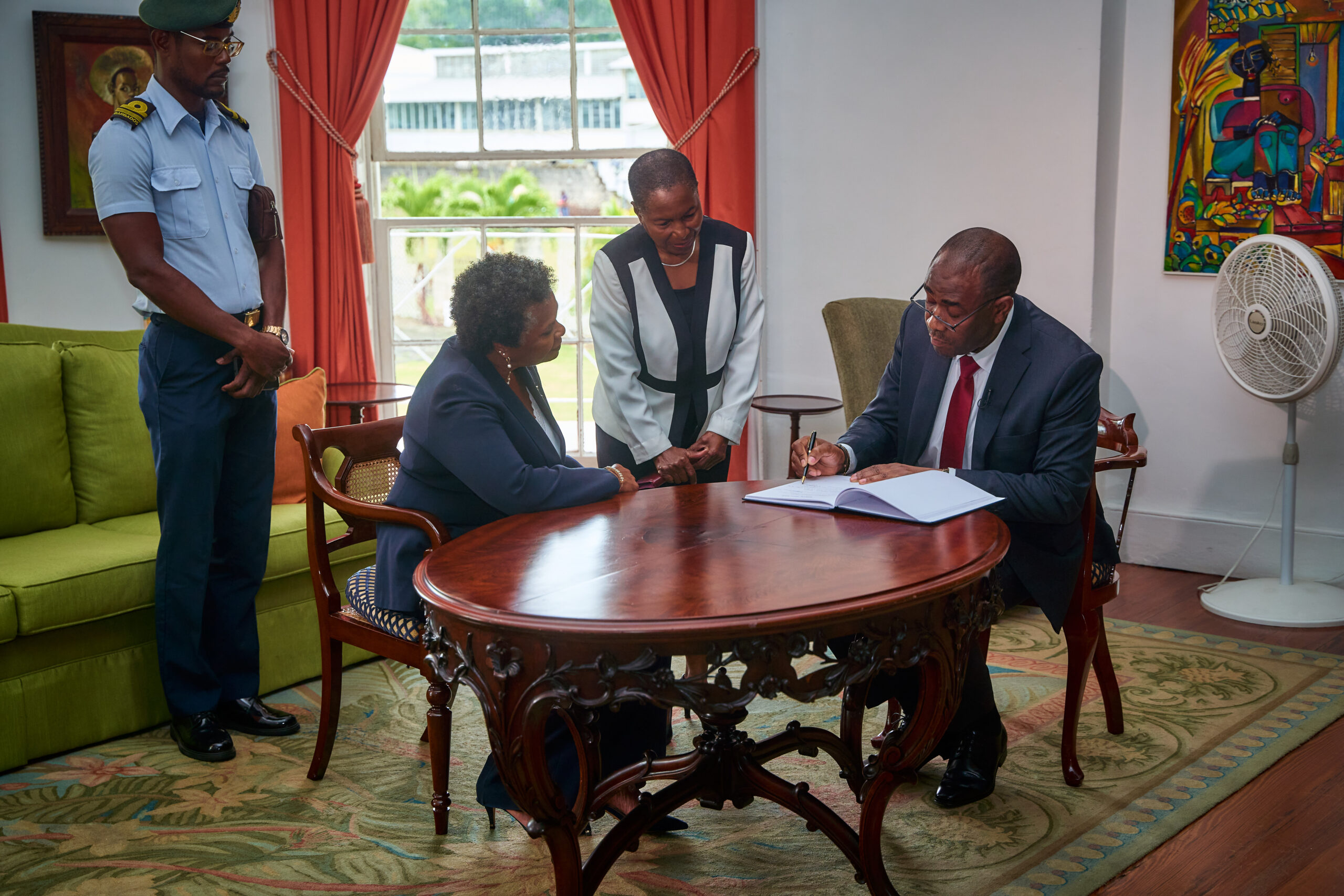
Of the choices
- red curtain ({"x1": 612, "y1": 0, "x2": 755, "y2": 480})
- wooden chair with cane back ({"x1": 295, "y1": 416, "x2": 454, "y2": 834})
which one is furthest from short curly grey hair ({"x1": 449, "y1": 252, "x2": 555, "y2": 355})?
red curtain ({"x1": 612, "y1": 0, "x2": 755, "y2": 480})

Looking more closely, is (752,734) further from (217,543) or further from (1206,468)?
(1206,468)

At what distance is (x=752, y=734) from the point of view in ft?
9.27

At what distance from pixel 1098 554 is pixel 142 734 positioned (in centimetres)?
249

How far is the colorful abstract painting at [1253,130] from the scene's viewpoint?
3.91 meters

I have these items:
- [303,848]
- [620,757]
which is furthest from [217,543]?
[620,757]

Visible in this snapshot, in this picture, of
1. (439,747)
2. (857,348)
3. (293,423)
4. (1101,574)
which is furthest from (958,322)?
(293,423)

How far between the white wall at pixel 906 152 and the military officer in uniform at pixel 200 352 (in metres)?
2.55

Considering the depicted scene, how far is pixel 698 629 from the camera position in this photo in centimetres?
152

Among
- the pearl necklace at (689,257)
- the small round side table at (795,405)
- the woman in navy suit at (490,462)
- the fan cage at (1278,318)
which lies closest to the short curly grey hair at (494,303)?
the woman in navy suit at (490,462)

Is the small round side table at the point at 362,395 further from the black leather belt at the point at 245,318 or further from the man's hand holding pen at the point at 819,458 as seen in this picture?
the man's hand holding pen at the point at 819,458

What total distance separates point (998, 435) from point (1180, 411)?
2.35 meters

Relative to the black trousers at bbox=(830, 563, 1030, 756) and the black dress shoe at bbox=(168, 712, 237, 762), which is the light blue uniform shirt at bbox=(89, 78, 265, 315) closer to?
the black dress shoe at bbox=(168, 712, 237, 762)

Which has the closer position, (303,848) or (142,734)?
(303,848)

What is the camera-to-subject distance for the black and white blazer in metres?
2.86
